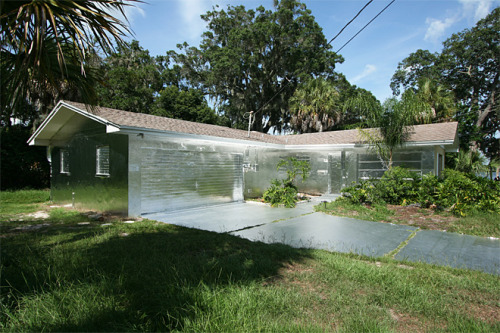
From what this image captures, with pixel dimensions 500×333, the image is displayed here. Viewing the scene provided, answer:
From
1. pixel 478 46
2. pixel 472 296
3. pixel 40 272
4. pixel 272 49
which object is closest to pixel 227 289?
pixel 40 272

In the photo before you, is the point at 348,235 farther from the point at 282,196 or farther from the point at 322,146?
the point at 322,146

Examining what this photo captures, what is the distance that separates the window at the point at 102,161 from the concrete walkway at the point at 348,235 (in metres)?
2.38

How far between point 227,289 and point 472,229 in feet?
21.5

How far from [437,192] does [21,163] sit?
19.8 meters

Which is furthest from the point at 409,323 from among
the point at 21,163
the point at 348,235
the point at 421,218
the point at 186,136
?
the point at 21,163

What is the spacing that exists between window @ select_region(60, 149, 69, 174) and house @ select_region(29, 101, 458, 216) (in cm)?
4

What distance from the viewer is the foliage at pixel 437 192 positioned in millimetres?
7926

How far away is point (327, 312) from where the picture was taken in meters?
2.84

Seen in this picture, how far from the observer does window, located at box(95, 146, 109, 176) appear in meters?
9.49

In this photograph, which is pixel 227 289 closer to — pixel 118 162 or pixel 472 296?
pixel 472 296

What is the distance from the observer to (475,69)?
25922 millimetres

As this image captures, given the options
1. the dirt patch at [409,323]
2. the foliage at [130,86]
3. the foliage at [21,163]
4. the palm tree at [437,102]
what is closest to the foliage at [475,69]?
the palm tree at [437,102]

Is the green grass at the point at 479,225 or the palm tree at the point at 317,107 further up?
the palm tree at the point at 317,107

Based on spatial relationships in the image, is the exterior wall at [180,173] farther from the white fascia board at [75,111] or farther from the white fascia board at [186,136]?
the white fascia board at [75,111]
